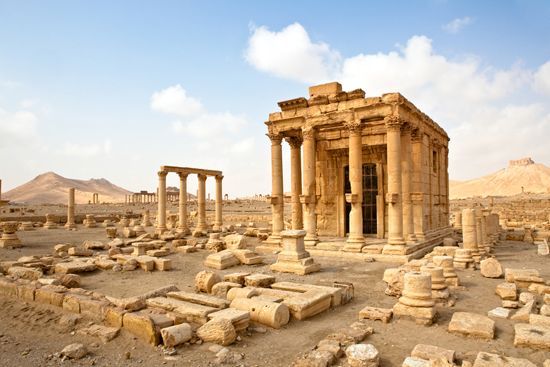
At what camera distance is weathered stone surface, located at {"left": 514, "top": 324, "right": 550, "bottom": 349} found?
5.21m

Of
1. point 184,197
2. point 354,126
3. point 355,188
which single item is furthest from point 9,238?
point 354,126

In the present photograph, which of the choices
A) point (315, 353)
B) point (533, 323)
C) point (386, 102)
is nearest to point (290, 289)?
point (315, 353)

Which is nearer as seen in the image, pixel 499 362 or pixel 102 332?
pixel 499 362

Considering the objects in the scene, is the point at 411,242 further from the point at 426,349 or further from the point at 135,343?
the point at 135,343

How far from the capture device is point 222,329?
5746mm

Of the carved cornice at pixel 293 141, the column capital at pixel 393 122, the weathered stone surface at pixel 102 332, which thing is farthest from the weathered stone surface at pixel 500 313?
the carved cornice at pixel 293 141

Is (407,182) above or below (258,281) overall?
above

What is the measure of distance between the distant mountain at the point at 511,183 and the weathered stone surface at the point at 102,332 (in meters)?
95.1

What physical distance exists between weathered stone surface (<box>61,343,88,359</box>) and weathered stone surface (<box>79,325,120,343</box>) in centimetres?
46

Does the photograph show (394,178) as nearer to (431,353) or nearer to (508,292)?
(508,292)

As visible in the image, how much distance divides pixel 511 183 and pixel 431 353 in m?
111

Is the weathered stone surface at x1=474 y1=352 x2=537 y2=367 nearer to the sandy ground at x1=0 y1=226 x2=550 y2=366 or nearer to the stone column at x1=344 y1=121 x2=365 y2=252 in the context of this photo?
the sandy ground at x1=0 y1=226 x2=550 y2=366

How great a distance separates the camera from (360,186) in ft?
47.9

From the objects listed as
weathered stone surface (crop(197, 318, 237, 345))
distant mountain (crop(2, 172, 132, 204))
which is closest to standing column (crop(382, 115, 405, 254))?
weathered stone surface (crop(197, 318, 237, 345))
